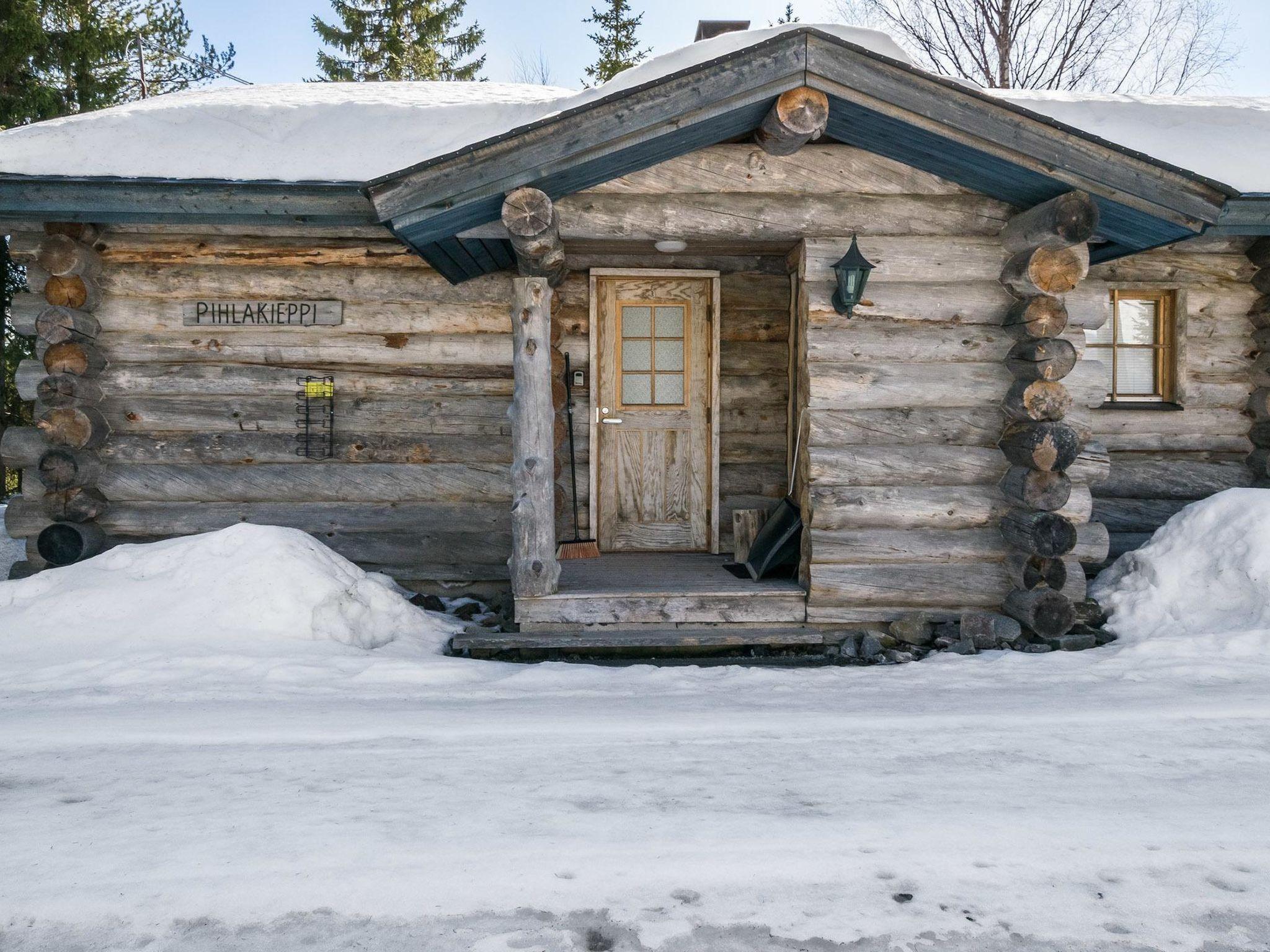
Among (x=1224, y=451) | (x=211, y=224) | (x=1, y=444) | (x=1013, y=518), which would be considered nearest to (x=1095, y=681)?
(x=1013, y=518)

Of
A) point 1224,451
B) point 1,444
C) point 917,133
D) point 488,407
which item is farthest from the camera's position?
point 1224,451

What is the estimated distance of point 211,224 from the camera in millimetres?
6152

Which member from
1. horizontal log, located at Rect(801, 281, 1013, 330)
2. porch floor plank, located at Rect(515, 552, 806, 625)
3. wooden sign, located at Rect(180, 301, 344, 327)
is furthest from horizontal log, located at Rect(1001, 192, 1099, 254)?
wooden sign, located at Rect(180, 301, 344, 327)

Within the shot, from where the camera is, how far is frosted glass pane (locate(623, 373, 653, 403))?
7.62m

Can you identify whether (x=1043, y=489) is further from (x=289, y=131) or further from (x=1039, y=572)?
A: (x=289, y=131)

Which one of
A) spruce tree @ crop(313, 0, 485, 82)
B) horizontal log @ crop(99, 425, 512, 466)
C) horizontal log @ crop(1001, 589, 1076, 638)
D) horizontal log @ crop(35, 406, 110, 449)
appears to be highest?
spruce tree @ crop(313, 0, 485, 82)

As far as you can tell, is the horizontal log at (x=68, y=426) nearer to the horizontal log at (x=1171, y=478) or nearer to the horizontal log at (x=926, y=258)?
the horizontal log at (x=926, y=258)

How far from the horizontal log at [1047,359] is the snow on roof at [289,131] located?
240 cm

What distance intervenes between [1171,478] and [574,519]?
16.7ft

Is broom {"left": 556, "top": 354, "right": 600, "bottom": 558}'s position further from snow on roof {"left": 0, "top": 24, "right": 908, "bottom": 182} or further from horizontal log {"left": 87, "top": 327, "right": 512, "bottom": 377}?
snow on roof {"left": 0, "top": 24, "right": 908, "bottom": 182}

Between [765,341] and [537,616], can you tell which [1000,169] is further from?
[537,616]

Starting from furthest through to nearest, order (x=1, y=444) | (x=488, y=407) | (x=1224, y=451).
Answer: (x=1224, y=451) → (x=488, y=407) → (x=1, y=444)

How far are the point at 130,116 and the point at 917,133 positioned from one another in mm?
5683

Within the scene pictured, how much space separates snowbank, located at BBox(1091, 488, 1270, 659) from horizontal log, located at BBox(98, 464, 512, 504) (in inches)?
177
